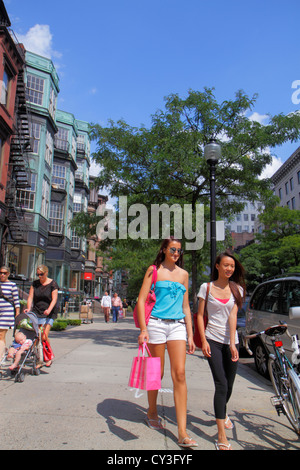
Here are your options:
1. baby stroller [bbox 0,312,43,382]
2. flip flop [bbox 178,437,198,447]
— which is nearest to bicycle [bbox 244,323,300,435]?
flip flop [bbox 178,437,198,447]

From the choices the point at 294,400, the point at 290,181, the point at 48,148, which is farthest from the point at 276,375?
the point at 290,181

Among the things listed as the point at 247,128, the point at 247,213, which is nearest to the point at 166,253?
the point at 247,128

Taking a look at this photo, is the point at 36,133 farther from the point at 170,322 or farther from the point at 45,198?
the point at 170,322

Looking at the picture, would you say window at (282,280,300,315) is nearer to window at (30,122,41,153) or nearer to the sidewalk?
the sidewalk

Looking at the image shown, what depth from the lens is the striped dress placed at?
6.07 metres

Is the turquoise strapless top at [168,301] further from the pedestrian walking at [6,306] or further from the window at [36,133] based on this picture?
the window at [36,133]

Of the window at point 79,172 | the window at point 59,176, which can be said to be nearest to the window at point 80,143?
the window at point 79,172

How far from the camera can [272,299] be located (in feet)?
23.1

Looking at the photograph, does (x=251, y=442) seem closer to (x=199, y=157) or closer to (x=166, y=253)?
(x=166, y=253)

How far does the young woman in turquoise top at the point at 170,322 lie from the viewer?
3.41 metres

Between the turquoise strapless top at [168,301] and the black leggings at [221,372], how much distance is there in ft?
1.42

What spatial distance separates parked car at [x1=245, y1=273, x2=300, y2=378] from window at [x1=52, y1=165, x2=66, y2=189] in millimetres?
27236

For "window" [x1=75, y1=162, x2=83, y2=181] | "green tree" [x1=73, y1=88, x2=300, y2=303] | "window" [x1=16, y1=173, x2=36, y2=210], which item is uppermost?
"window" [x1=75, y1=162, x2=83, y2=181]
